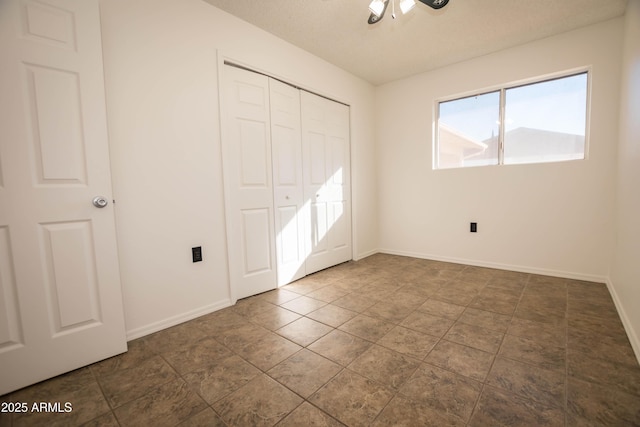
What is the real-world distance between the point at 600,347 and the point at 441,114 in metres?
2.95

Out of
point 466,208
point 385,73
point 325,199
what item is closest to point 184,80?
point 325,199

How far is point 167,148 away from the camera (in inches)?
78.0

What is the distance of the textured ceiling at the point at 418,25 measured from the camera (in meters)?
2.25

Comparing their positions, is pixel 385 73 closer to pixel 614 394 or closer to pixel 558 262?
pixel 558 262

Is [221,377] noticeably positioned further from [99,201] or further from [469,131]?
[469,131]

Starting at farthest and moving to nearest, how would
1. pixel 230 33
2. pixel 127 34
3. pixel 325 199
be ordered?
pixel 325 199 < pixel 230 33 < pixel 127 34

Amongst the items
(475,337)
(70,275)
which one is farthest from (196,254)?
(475,337)

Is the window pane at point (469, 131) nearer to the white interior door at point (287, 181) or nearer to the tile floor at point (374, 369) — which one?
the tile floor at point (374, 369)

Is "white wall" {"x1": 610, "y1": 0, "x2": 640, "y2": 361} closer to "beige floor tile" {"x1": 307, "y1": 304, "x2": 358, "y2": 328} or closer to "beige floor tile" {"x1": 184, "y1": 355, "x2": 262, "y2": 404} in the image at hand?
→ "beige floor tile" {"x1": 307, "y1": 304, "x2": 358, "y2": 328}

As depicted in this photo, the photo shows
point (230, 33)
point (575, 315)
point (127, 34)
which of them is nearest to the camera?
point (127, 34)

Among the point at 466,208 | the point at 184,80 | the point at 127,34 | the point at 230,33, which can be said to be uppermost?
the point at 230,33

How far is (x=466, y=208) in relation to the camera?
3.41 meters

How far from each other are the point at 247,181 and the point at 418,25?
219 centimetres

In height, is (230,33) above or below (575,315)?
above
